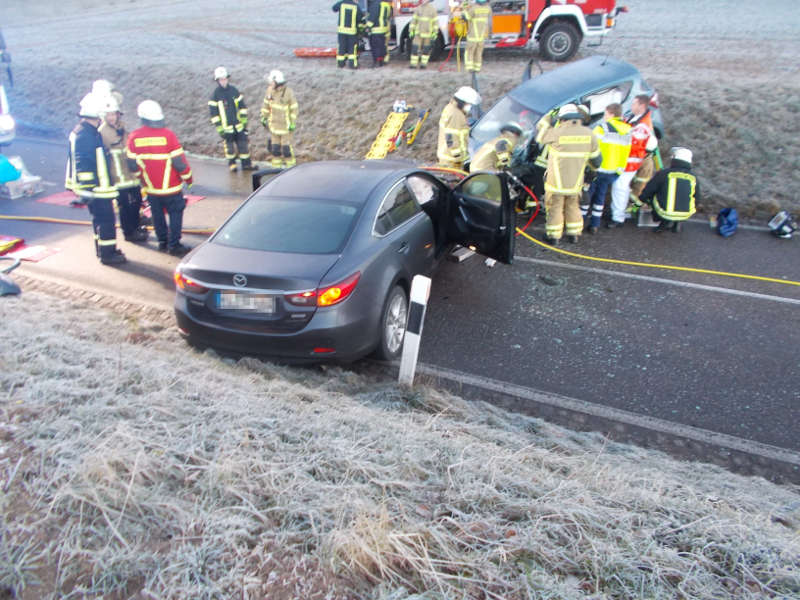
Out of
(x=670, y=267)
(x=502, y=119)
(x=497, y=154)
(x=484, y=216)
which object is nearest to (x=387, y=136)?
(x=502, y=119)

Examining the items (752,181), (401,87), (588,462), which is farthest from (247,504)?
(401,87)

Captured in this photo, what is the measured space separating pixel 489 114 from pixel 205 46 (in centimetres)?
1352

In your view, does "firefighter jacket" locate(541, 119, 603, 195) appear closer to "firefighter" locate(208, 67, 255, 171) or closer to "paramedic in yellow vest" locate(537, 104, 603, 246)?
"paramedic in yellow vest" locate(537, 104, 603, 246)

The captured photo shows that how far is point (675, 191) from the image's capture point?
763 cm

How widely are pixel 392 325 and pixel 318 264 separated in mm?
913

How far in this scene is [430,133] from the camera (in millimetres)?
11219

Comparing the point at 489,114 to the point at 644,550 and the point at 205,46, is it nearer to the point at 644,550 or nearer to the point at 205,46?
the point at 644,550

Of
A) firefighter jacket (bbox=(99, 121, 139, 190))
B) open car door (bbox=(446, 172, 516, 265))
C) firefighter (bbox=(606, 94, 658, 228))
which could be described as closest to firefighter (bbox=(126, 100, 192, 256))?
firefighter jacket (bbox=(99, 121, 139, 190))

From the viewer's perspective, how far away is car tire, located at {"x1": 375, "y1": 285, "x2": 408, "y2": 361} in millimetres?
4746

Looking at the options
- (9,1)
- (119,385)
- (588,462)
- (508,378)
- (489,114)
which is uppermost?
(9,1)

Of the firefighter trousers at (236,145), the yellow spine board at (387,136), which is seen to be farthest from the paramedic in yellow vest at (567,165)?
the firefighter trousers at (236,145)

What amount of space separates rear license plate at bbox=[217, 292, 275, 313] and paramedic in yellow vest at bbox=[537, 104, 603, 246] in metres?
4.42

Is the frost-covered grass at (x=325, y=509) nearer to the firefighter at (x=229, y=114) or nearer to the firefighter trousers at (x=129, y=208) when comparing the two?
the firefighter trousers at (x=129, y=208)

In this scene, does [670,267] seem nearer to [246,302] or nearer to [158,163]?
[246,302]
